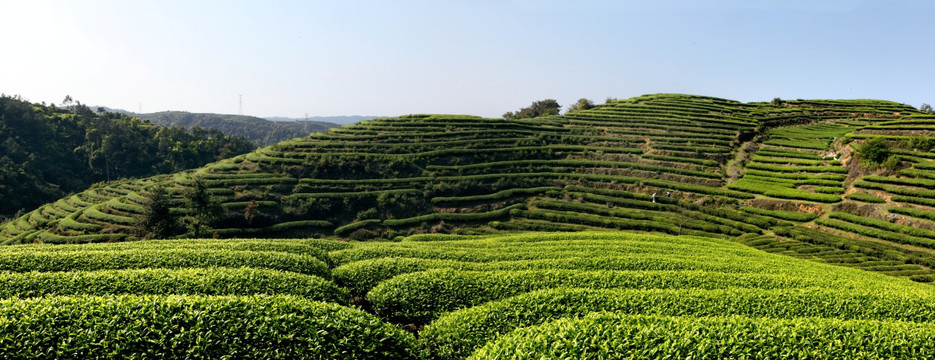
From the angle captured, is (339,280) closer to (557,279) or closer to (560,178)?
(557,279)

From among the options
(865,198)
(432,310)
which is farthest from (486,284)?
(865,198)

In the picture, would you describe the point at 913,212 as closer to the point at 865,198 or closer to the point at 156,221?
the point at 865,198

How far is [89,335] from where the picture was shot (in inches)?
340

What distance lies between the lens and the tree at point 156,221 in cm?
3959

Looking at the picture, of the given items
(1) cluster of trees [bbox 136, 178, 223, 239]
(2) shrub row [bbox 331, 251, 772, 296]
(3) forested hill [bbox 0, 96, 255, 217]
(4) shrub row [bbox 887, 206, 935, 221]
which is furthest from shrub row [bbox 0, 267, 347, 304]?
(3) forested hill [bbox 0, 96, 255, 217]

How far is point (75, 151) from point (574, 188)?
109 metres

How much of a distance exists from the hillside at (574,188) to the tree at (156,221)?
220 centimetres

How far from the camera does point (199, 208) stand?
130 feet

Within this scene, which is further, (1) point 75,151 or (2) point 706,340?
(1) point 75,151

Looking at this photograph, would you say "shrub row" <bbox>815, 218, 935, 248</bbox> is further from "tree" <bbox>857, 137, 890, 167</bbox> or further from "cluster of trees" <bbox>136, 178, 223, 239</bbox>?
"cluster of trees" <bbox>136, 178, 223, 239</bbox>

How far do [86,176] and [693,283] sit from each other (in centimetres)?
11819

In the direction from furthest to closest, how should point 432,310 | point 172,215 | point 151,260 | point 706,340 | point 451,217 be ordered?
point 451,217, point 172,215, point 151,260, point 432,310, point 706,340

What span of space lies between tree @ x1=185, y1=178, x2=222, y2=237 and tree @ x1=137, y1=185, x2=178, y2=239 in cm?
180

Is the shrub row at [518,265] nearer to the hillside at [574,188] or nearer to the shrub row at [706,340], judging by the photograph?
the shrub row at [706,340]
